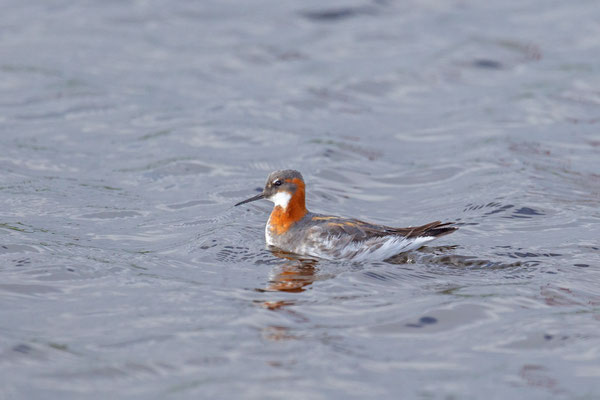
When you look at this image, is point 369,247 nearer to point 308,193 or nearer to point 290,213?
point 290,213

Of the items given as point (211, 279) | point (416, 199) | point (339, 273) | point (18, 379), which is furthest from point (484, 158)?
point (18, 379)

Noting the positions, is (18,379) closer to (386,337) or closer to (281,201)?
(386,337)

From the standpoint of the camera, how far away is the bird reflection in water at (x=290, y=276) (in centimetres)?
975

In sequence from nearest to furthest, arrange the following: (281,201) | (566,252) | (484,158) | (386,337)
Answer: (386,337)
(566,252)
(281,201)
(484,158)

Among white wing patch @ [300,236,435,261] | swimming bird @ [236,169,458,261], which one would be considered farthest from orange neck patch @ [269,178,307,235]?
white wing patch @ [300,236,435,261]

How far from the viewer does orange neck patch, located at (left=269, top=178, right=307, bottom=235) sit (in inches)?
456

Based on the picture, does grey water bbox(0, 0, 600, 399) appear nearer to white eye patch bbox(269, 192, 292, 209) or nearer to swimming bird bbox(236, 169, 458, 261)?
swimming bird bbox(236, 169, 458, 261)

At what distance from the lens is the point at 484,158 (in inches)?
617

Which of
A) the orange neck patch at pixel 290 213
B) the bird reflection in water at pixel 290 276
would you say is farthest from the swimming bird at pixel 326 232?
the bird reflection in water at pixel 290 276

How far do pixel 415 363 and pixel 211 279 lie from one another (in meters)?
3.05

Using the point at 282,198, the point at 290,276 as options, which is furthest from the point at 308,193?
the point at 290,276

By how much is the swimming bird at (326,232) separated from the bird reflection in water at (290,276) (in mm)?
167

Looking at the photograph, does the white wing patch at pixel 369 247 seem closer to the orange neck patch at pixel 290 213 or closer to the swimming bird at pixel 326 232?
the swimming bird at pixel 326 232

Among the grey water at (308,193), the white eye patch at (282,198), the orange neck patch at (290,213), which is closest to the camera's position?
the grey water at (308,193)
